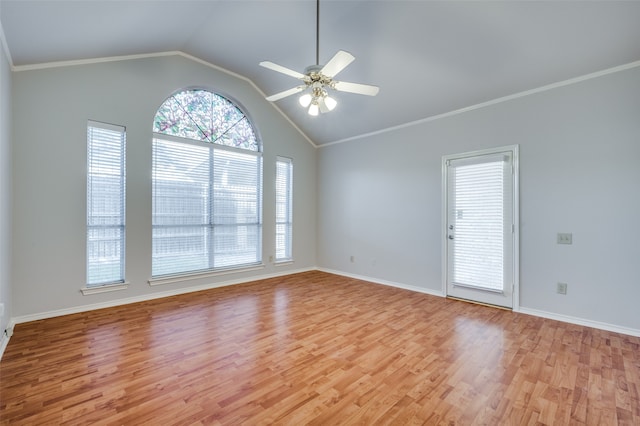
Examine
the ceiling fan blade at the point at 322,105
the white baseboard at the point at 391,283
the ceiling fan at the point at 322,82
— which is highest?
the ceiling fan at the point at 322,82

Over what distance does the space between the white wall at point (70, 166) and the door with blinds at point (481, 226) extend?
414 cm

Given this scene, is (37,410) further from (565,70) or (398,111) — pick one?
(565,70)

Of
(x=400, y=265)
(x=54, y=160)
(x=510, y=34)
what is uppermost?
(x=510, y=34)

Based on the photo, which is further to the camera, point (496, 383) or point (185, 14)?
point (185, 14)

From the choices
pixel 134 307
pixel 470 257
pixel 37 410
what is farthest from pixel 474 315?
pixel 134 307

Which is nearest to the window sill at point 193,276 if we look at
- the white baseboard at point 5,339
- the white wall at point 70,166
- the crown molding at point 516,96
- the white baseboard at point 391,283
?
the white wall at point 70,166

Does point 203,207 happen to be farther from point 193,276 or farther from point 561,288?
point 561,288

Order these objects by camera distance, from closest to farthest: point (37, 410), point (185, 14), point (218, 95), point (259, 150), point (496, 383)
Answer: point (37, 410), point (496, 383), point (185, 14), point (218, 95), point (259, 150)

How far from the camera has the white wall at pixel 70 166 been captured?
10.3ft

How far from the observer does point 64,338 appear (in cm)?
276

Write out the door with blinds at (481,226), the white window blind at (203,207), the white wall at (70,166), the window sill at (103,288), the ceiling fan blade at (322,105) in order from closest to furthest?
the ceiling fan blade at (322,105) → the white wall at (70,166) → the window sill at (103,288) → the door with blinds at (481,226) → the white window blind at (203,207)

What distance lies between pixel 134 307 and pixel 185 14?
11.7ft

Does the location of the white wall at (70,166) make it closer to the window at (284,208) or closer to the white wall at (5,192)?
the white wall at (5,192)

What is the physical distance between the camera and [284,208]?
5789mm
